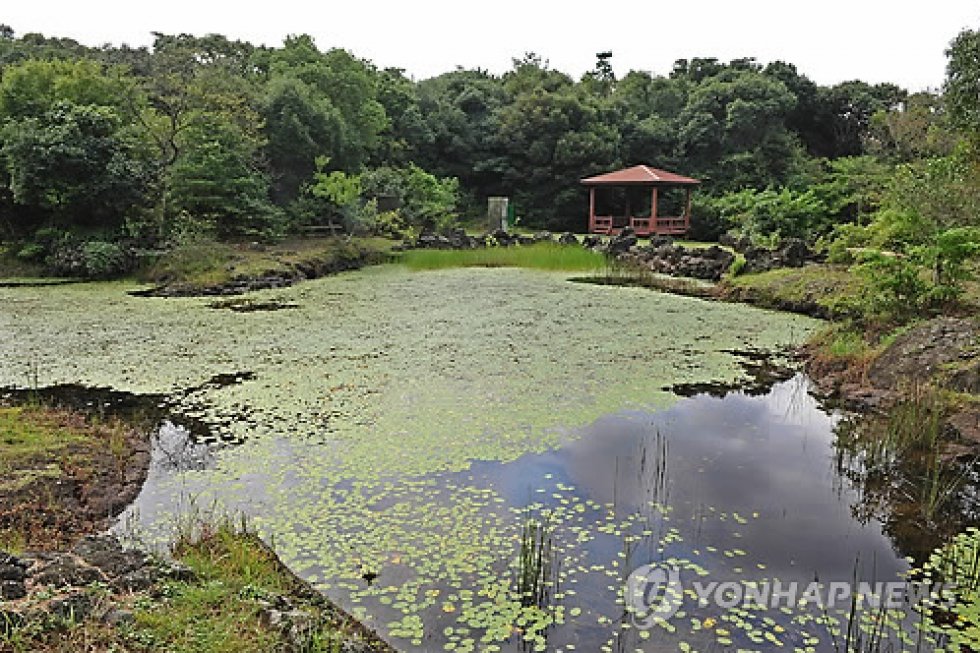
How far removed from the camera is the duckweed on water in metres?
3.29

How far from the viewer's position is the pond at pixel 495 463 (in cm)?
312

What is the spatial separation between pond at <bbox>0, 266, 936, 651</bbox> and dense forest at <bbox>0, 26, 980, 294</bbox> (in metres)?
3.48

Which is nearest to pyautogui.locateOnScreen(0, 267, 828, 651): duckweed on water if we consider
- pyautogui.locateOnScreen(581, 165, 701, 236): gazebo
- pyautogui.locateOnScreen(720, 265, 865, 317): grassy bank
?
pyautogui.locateOnScreen(720, 265, 865, 317): grassy bank

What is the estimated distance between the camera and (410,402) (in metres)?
5.85

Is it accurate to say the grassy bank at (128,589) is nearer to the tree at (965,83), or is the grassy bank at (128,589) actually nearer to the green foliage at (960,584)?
the green foliage at (960,584)

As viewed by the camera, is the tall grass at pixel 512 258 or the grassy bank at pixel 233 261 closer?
the grassy bank at pixel 233 261

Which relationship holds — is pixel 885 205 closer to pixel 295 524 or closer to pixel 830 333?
pixel 830 333

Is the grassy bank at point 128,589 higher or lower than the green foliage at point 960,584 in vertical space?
higher

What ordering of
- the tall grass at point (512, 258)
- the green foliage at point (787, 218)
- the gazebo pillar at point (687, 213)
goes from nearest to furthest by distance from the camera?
the green foliage at point (787, 218) → the tall grass at point (512, 258) → the gazebo pillar at point (687, 213)

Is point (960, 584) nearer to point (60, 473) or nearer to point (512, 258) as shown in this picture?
point (60, 473)

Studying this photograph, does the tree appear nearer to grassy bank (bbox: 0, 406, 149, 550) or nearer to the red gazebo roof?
grassy bank (bbox: 0, 406, 149, 550)

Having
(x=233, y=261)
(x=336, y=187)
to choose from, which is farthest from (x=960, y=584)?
(x=336, y=187)

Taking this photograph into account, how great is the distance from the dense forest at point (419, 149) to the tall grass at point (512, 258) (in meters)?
1.66

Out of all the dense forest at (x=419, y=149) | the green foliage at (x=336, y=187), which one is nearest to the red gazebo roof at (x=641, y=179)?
the dense forest at (x=419, y=149)
